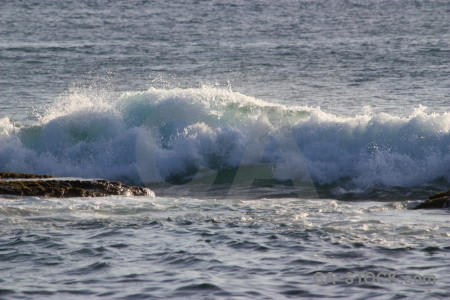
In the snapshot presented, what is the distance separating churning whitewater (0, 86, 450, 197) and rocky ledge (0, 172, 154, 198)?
11.7ft

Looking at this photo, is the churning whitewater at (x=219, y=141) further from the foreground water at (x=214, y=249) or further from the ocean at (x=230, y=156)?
the foreground water at (x=214, y=249)

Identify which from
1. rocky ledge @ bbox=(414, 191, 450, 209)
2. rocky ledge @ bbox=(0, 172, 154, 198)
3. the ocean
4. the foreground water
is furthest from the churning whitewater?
the foreground water

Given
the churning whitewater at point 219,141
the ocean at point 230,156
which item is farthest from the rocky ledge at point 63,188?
the churning whitewater at point 219,141

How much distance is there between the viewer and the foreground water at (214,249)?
9211 millimetres

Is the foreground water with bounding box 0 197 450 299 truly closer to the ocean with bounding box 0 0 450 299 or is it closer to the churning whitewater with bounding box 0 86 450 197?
the ocean with bounding box 0 0 450 299

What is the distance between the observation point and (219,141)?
65.0 feet

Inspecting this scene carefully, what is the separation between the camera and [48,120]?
21.4 metres

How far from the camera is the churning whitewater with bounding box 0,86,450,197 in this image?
1783 centimetres

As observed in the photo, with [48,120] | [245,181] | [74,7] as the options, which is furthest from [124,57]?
[74,7]

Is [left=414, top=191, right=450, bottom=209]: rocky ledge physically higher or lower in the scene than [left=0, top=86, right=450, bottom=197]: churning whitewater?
lower

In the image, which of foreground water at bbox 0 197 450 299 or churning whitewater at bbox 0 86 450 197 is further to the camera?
churning whitewater at bbox 0 86 450 197

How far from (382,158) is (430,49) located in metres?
16.4

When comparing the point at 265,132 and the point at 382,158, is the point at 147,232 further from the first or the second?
the point at 265,132

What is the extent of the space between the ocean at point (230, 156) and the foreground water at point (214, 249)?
0.11ft
